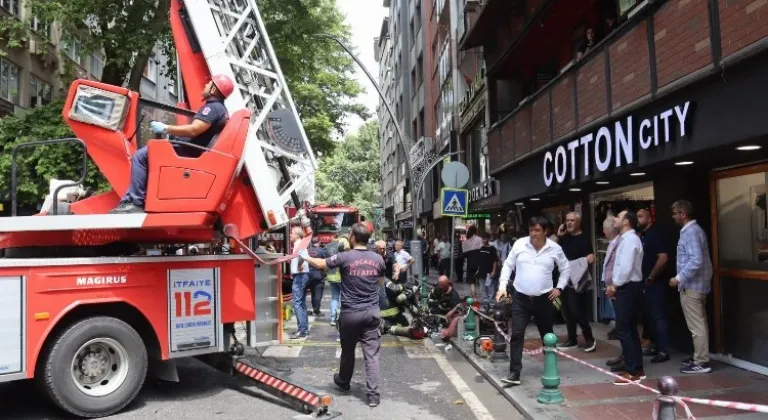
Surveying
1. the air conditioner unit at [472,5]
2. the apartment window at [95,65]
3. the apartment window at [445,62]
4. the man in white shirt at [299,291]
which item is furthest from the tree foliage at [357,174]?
the man in white shirt at [299,291]

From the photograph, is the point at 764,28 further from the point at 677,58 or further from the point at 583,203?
the point at 583,203

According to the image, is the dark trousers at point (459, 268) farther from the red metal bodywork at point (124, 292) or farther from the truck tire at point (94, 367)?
the truck tire at point (94, 367)

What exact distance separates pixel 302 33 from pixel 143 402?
12112 mm

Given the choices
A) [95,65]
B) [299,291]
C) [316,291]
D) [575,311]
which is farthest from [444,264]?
[95,65]

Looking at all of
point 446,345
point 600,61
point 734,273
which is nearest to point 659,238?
point 734,273

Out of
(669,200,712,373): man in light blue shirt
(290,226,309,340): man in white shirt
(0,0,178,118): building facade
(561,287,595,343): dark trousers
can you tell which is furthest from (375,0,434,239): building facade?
(669,200,712,373): man in light blue shirt

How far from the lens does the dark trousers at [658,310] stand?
23.8 feet

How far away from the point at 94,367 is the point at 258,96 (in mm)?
3299

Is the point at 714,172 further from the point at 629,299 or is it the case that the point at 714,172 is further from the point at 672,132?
the point at 629,299

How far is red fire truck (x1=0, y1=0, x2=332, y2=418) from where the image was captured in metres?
5.39

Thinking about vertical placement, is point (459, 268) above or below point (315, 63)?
below

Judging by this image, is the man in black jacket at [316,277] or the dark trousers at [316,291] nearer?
the man in black jacket at [316,277]

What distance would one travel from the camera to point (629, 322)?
21.4 feet

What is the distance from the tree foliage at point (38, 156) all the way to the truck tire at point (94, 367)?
6.37 m
